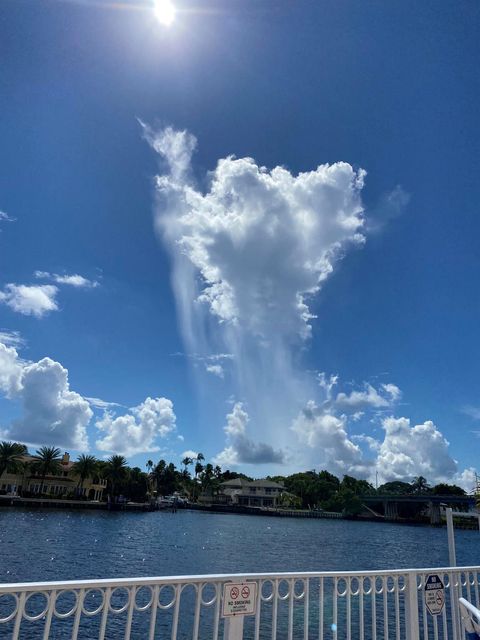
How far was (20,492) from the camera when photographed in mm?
88062

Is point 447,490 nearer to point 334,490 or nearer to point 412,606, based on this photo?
point 334,490

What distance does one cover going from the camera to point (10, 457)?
82500 mm

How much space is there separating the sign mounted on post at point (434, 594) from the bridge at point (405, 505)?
129m

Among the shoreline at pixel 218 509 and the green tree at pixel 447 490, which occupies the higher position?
the green tree at pixel 447 490

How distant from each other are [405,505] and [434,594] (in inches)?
5980

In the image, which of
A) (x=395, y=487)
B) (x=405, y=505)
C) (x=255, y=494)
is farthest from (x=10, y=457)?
(x=395, y=487)

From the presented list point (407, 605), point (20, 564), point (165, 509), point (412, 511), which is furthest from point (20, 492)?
point (412, 511)

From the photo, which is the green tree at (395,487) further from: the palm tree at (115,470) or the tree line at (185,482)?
the palm tree at (115,470)

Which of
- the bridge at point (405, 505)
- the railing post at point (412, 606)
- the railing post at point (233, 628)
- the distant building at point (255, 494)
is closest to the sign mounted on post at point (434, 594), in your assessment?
the railing post at point (412, 606)

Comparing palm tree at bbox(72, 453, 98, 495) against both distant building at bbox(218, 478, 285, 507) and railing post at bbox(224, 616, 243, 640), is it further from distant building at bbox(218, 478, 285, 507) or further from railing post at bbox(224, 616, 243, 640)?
railing post at bbox(224, 616, 243, 640)

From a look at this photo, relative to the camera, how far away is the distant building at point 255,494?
13638 cm

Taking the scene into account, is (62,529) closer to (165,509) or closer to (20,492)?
(20,492)

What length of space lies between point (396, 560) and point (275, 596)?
4954 centimetres

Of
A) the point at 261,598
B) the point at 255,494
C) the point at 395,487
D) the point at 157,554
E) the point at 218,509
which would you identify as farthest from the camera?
the point at 395,487
